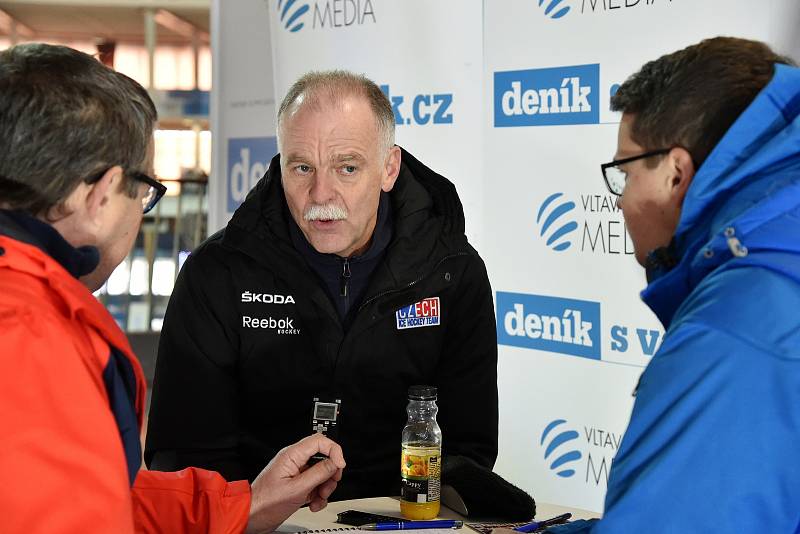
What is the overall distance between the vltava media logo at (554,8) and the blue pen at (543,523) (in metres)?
A: 1.94

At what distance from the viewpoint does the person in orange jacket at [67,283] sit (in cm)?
110

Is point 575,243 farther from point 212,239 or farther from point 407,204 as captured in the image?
point 212,239

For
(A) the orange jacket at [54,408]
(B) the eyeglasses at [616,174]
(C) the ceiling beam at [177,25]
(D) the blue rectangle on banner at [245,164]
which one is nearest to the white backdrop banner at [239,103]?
(D) the blue rectangle on banner at [245,164]

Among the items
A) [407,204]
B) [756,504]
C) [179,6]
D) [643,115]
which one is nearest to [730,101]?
[643,115]

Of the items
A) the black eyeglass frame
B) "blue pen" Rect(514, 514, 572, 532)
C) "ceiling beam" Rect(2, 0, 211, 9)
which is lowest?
"blue pen" Rect(514, 514, 572, 532)

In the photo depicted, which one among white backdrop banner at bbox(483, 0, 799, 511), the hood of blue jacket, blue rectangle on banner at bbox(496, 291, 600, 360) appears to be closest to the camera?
the hood of blue jacket

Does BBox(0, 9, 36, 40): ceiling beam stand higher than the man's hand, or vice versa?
BBox(0, 9, 36, 40): ceiling beam

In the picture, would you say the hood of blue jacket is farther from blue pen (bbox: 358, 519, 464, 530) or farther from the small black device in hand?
the small black device in hand

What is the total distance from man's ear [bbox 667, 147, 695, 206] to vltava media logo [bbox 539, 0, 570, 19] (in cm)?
202

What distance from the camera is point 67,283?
1.23 m

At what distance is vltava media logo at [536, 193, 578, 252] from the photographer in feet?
10.9

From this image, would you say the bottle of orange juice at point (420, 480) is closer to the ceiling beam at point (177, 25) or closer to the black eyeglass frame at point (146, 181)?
the black eyeglass frame at point (146, 181)

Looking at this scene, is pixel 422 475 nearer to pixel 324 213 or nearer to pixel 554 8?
pixel 324 213

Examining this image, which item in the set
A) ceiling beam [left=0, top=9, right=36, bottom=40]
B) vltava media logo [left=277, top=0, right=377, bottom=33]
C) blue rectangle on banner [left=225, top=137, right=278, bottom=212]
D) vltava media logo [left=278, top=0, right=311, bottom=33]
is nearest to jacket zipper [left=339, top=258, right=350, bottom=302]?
vltava media logo [left=277, top=0, right=377, bottom=33]
